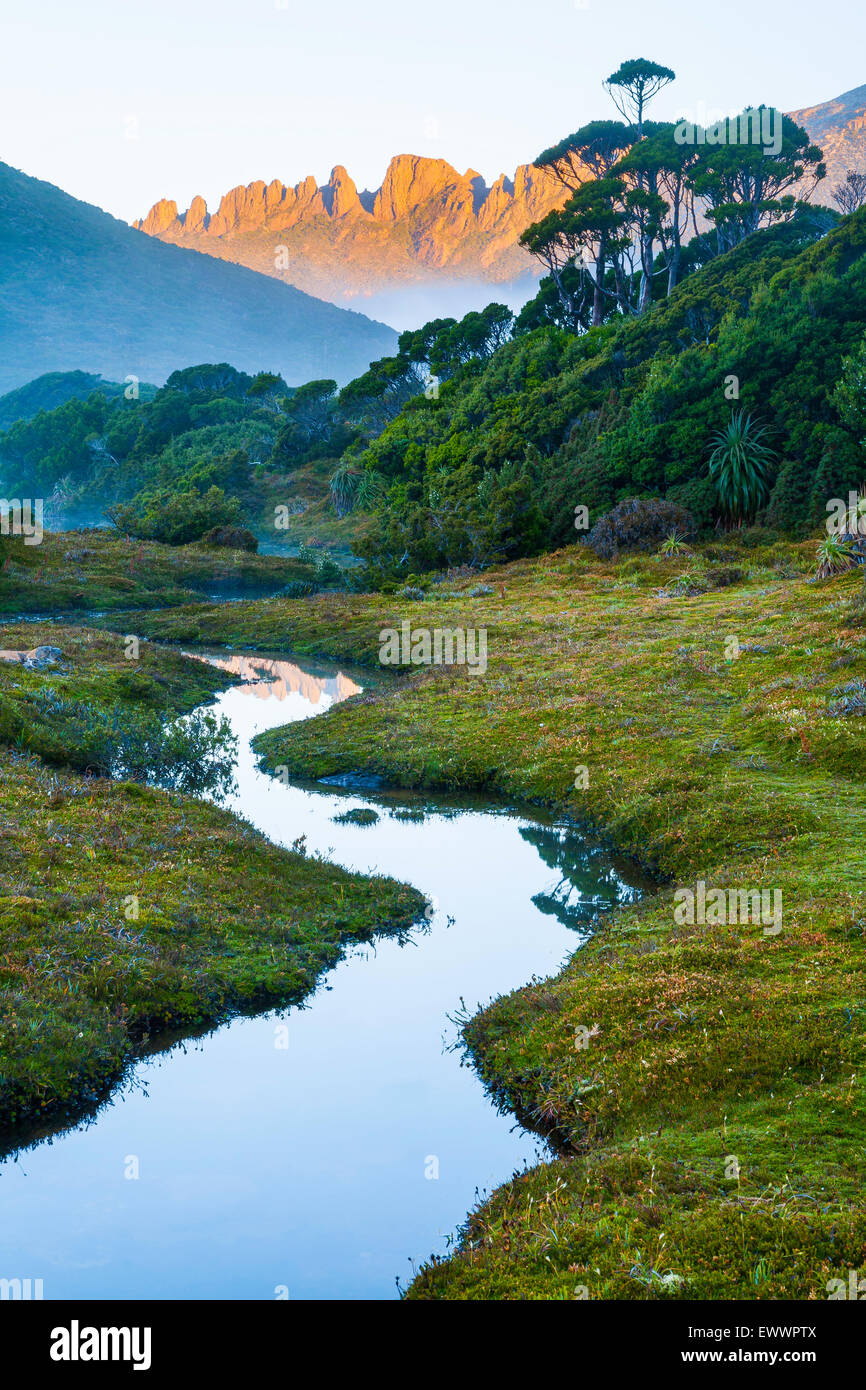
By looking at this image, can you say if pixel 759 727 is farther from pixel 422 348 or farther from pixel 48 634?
pixel 422 348

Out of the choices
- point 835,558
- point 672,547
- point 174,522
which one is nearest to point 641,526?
point 672,547

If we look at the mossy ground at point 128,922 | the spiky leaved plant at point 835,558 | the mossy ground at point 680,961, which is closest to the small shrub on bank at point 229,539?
the mossy ground at point 680,961

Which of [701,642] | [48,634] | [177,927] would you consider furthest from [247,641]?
[177,927]

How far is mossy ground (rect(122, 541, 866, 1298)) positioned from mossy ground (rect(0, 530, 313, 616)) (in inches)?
1246

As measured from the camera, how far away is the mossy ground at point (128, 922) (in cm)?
1252

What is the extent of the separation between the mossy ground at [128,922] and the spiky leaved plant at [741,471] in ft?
151

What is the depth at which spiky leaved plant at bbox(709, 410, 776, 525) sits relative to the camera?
60.0 metres

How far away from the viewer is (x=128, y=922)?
15539 millimetres

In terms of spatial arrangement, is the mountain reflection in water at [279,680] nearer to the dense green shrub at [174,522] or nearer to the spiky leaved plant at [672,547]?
the spiky leaved plant at [672,547]

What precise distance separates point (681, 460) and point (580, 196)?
2034 inches

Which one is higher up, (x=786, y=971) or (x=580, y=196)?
(x=580, y=196)

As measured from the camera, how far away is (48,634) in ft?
150

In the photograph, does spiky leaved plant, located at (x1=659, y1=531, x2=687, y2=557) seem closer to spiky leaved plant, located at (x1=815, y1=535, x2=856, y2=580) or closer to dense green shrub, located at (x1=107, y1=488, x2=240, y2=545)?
spiky leaved plant, located at (x1=815, y1=535, x2=856, y2=580)
